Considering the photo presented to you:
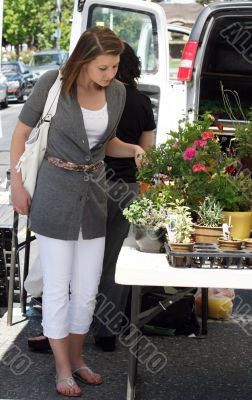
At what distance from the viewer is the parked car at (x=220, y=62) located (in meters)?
7.62

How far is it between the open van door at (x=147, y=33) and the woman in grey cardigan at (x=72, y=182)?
11.7 feet

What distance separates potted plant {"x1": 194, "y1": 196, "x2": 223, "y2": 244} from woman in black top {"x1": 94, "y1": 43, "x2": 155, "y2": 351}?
1152mm

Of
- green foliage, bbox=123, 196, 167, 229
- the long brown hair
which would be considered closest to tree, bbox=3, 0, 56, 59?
the long brown hair

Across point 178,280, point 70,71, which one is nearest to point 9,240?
point 70,71

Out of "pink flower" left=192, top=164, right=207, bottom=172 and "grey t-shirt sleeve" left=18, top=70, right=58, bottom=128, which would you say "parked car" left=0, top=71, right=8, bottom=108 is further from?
"pink flower" left=192, top=164, right=207, bottom=172

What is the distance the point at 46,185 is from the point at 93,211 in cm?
27

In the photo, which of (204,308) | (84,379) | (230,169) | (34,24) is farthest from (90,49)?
(34,24)

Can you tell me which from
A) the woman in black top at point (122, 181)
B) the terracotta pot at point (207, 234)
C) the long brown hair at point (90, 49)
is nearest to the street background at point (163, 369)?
the woman in black top at point (122, 181)

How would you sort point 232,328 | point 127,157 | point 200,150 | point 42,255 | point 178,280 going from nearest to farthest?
point 178,280 < point 200,150 < point 42,255 < point 127,157 < point 232,328

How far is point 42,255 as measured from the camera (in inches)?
167

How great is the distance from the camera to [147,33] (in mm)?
8422

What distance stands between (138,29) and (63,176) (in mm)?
4623

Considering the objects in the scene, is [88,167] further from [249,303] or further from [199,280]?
[249,303]

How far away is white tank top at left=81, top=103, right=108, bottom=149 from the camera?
13.6 ft
